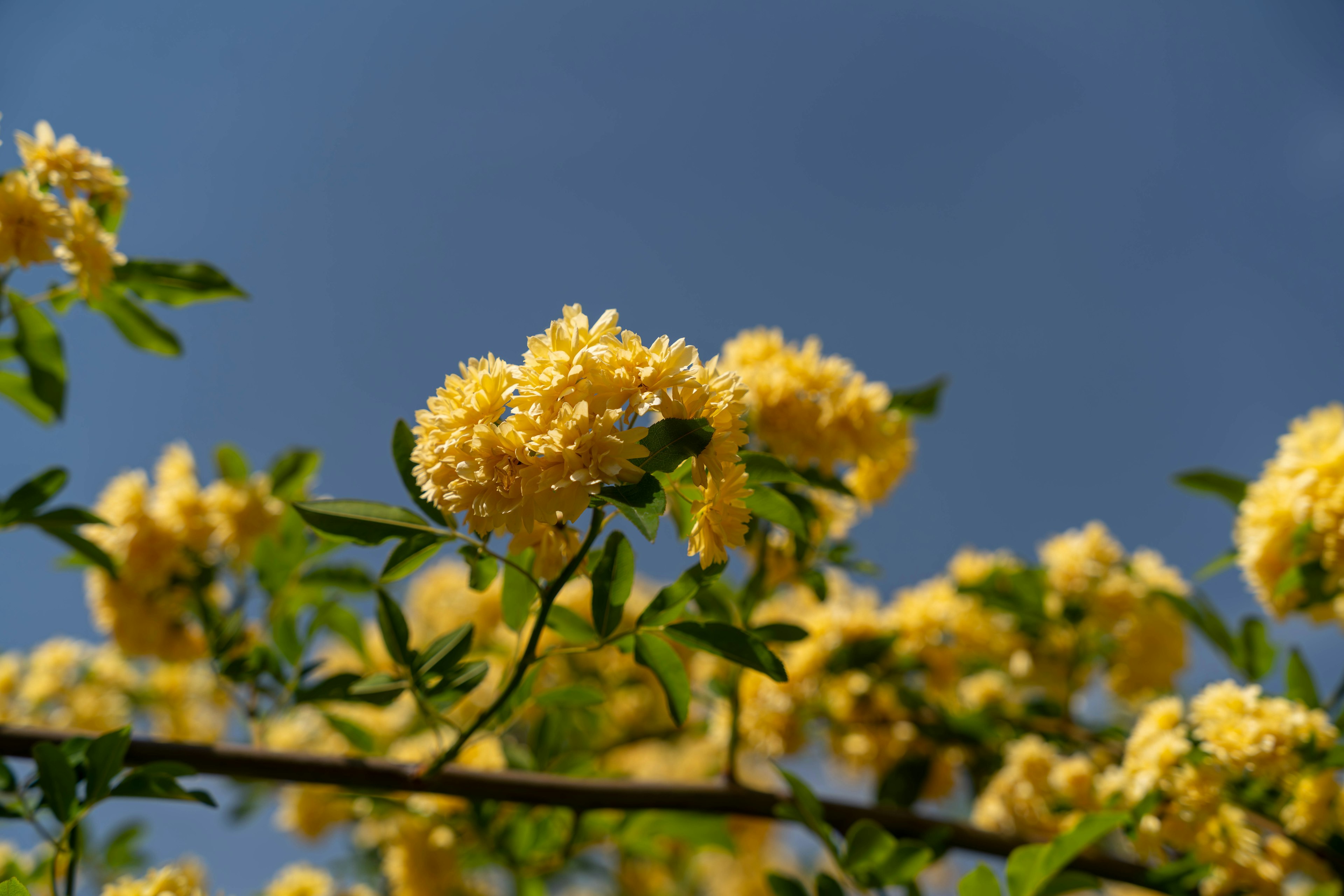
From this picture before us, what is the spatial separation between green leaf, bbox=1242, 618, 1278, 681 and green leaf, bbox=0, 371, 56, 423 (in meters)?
2.93

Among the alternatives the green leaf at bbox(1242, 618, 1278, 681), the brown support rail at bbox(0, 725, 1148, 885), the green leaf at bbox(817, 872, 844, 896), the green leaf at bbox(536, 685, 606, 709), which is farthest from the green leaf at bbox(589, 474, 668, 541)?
the green leaf at bbox(1242, 618, 1278, 681)

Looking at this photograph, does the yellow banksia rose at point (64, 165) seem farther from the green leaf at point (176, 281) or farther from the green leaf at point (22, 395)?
the green leaf at point (22, 395)

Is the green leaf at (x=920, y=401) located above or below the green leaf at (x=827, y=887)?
above

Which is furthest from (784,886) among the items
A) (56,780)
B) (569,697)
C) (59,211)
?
(59,211)

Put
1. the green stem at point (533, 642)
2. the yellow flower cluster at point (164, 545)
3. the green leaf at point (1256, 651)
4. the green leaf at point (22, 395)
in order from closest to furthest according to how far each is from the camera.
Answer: the green stem at point (533, 642) < the green leaf at point (22, 395) < the green leaf at point (1256, 651) < the yellow flower cluster at point (164, 545)

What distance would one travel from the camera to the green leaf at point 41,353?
1.61 metres

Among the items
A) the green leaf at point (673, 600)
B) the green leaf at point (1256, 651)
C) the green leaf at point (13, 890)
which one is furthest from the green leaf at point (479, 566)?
the green leaf at point (1256, 651)

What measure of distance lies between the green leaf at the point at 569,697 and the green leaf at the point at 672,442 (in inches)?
26.6

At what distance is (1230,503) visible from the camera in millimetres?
2012

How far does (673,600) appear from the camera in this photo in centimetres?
114

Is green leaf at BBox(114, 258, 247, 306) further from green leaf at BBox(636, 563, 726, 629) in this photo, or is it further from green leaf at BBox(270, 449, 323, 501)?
green leaf at BBox(636, 563, 726, 629)

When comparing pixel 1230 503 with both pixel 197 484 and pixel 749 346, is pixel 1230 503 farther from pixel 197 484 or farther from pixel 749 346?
pixel 197 484

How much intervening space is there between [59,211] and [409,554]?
998 millimetres

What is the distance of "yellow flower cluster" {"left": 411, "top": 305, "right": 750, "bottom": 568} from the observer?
83cm
